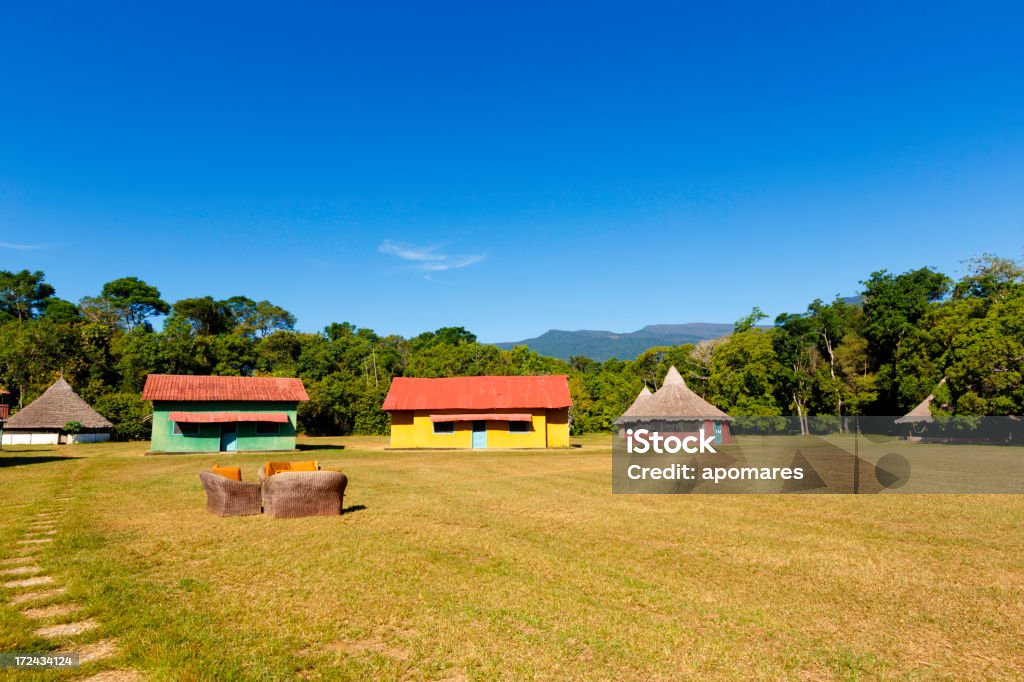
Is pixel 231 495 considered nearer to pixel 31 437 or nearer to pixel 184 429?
pixel 184 429

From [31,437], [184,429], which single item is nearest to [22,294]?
[31,437]

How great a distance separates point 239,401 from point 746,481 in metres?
27.4

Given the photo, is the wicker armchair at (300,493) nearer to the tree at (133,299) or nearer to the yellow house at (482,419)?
the yellow house at (482,419)

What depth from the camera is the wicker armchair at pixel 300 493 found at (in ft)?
36.8

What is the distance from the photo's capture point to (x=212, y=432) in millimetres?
32375

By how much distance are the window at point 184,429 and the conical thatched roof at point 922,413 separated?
4709 cm

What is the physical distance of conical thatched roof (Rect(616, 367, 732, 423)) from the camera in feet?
127

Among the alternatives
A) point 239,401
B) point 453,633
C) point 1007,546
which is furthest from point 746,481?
point 239,401

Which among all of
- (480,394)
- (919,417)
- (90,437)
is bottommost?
(90,437)

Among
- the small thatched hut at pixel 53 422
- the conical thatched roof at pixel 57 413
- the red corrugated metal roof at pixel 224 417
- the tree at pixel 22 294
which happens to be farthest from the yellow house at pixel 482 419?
the tree at pixel 22 294

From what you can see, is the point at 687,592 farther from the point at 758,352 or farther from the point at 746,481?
the point at 758,352

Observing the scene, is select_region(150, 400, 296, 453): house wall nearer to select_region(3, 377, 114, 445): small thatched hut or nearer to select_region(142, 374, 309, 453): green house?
select_region(142, 374, 309, 453): green house

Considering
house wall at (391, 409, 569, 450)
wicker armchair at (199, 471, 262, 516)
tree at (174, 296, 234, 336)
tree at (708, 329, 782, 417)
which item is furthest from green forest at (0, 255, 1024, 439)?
wicker armchair at (199, 471, 262, 516)

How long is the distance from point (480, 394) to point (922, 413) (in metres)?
31.5
